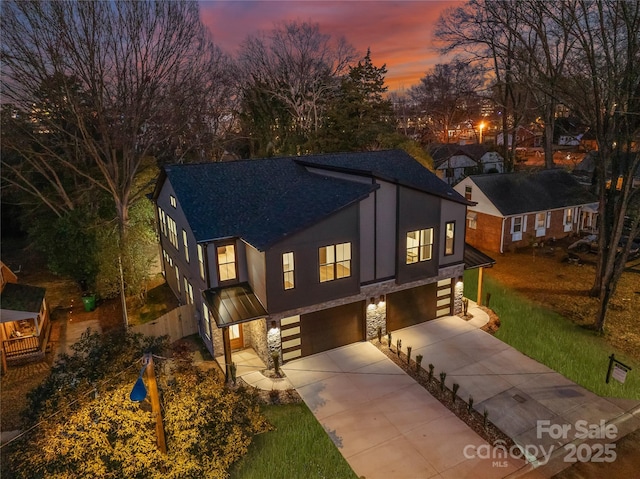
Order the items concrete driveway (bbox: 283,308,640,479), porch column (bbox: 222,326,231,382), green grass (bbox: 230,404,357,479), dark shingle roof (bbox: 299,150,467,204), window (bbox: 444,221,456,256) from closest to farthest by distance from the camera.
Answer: green grass (bbox: 230,404,357,479) < concrete driveway (bbox: 283,308,640,479) < porch column (bbox: 222,326,231,382) < window (bbox: 444,221,456,256) < dark shingle roof (bbox: 299,150,467,204)

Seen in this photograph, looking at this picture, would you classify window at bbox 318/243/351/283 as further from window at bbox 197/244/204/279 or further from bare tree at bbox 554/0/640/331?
bare tree at bbox 554/0/640/331

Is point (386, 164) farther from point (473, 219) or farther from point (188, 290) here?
point (473, 219)

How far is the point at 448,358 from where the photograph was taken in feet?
54.9

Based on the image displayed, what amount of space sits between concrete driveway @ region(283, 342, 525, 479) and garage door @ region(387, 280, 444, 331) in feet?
7.05

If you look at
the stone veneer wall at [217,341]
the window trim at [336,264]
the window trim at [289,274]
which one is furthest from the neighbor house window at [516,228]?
the stone veneer wall at [217,341]

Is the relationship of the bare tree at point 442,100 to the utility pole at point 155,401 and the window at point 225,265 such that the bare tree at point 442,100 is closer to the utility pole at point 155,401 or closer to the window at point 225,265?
the window at point 225,265

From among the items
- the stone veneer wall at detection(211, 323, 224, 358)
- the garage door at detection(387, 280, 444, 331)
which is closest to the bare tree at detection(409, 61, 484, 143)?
the garage door at detection(387, 280, 444, 331)

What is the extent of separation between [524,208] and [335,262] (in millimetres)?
20012

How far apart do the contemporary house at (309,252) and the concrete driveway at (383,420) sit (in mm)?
1495

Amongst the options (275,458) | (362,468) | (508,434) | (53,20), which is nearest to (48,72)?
(53,20)

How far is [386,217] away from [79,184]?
85.9 feet

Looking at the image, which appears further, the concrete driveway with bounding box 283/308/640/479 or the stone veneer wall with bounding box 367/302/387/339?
the stone veneer wall with bounding box 367/302/387/339

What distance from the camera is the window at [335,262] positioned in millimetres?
16375

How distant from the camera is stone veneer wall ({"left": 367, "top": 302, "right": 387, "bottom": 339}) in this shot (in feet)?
59.0
